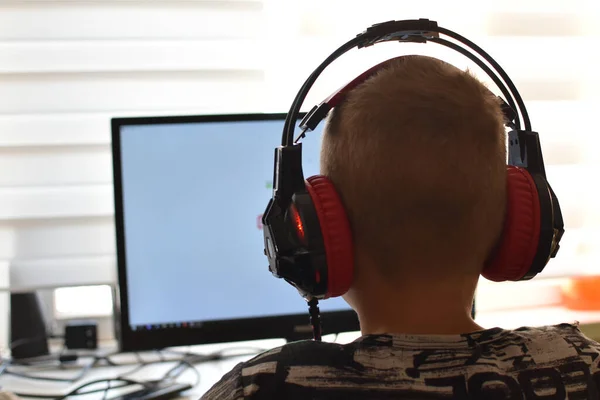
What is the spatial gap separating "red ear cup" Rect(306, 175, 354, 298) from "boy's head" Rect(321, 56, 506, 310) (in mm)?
21

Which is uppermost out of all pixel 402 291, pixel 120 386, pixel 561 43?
pixel 561 43

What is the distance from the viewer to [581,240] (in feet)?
4.41

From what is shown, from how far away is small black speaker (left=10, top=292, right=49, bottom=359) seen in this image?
1.14m

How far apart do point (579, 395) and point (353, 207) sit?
0.29m

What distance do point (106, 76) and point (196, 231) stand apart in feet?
1.27

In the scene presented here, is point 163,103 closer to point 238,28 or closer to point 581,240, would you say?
point 238,28

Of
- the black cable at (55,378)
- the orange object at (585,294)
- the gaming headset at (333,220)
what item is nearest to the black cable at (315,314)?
the gaming headset at (333,220)

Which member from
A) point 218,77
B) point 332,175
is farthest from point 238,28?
point 332,175

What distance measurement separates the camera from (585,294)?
133 cm

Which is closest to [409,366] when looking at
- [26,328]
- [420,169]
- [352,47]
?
[420,169]

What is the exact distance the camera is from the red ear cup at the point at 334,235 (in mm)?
604

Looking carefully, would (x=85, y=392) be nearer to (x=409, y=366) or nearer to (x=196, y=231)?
(x=196, y=231)

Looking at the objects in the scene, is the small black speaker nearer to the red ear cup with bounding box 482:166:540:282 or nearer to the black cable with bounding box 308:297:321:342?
the black cable with bounding box 308:297:321:342

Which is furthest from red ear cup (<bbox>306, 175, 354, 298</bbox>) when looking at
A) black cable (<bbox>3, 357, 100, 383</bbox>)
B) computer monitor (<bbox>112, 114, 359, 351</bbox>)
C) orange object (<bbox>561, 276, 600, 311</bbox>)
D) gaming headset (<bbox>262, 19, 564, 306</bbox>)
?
orange object (<bbox>561, 276, 600, 311</bbox>)
